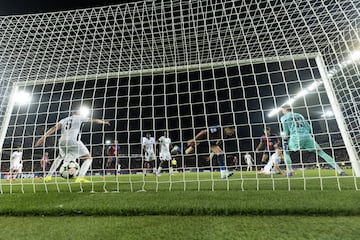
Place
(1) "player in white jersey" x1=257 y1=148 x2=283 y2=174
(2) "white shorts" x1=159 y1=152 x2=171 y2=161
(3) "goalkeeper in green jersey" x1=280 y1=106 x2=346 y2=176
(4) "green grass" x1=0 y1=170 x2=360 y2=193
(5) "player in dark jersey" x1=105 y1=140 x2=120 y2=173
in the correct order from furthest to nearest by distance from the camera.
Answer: (2) "white shorts" x1=159 y1=152 x2=171 y2=161 < (1) "player in white jersey" x1=257 y1=148 x2=283 y2=174 < (5) "player in dark jersey" x1=105 y1=140 x2=120 y2=173 < (3) "goalkeeper in green jersey" x1=280 y1=106 x2=346 y2=176 < (4) "green grass" x1=0 y1=170 x2=360 y2=193

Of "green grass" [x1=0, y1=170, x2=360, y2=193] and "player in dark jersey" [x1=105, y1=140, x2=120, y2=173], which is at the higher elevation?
"player in dark jersey" [x1=105, y1=140, x2=120, y2=173]

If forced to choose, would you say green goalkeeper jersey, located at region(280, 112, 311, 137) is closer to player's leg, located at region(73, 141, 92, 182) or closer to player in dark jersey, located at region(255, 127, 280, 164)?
player in dark jersey, located at region(255, 127, 280, 164)

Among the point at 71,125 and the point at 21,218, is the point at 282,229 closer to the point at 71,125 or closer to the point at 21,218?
the point at 21,218

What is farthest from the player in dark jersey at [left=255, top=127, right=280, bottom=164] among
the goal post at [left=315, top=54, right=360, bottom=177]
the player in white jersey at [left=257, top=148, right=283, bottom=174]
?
the goal post at [left=315, top=54, right=360, bottom=177]

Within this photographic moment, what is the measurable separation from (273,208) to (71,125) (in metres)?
5.07

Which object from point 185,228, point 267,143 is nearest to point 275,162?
point 267,143

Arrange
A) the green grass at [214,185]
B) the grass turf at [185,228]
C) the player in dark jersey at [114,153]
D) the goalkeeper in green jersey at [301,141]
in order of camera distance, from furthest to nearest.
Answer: the player in dark jersey at [114,153] → the goalkeeper in green jersey at [301,141] → the green grass at [214,185] → the grass turf at [185,228]

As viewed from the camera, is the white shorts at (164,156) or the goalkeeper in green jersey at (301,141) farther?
the white shorts at (164,156)

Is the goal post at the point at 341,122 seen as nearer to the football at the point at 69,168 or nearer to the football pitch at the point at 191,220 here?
the football pitch at the point at 191,220

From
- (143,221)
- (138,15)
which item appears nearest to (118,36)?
(138,15)

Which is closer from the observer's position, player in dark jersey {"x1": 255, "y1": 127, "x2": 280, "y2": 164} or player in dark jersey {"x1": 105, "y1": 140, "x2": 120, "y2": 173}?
player in dark jersey {"x1": 255, "y1": 127, "x2": 280, "y2": 164}

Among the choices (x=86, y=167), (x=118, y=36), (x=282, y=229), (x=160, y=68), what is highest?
(x=118, y=36)

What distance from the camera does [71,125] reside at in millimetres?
5645

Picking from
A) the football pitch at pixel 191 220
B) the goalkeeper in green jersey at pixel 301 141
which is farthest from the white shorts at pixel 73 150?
the goalkeeper in green jersey at pixel 301 141
